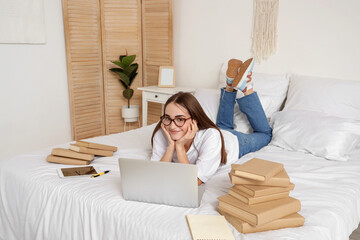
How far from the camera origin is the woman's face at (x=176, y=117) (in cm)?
163

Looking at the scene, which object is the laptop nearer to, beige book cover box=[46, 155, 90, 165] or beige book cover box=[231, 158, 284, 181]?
beige book cover box=[231, 158, 284, 181]

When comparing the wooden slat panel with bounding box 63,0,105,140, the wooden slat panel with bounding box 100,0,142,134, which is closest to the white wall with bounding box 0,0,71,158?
the wooden slat panel with bounding box 63,0,105,140

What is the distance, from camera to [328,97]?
7.54 ft

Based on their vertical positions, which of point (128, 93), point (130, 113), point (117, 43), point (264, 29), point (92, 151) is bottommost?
point (130, 113)

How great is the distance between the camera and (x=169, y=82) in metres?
3.51

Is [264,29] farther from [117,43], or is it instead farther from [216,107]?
[117,43]

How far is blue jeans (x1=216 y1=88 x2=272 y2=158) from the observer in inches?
82.8

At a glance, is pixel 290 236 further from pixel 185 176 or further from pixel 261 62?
pixel 261 62

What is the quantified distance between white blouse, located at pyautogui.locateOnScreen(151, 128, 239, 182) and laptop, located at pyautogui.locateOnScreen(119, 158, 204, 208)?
222 mm

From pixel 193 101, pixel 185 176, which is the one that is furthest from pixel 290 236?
pixel 193 101

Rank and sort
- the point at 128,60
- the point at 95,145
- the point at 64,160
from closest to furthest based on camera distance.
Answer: the point at 64,160 < the point at 95,145 < the point at 128,60

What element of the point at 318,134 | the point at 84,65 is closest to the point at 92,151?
the point at 318,134

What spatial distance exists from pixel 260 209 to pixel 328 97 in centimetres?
141

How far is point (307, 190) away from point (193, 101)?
66cm
